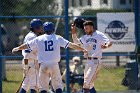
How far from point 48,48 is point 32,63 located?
1.31m

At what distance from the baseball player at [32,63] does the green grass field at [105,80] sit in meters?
2.63

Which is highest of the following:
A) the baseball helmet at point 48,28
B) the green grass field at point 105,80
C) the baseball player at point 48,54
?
the baseball helmet at point 48,28

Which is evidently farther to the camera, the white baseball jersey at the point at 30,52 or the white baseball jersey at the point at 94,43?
the white baseball jersey at the point at 94,43

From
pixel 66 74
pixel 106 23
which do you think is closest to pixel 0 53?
pixel 66 74

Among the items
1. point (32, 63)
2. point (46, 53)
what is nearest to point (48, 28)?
point (46, 53)

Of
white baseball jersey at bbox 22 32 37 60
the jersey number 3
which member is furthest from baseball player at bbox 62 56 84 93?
the jersey number 3

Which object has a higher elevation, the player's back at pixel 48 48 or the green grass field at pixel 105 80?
the player's back at pixel 48 48

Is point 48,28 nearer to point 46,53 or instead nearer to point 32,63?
point 46,53

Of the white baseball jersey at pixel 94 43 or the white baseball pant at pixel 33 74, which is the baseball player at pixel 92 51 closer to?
the white baseball jersey at pixel 94 43

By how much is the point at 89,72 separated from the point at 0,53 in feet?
11.3

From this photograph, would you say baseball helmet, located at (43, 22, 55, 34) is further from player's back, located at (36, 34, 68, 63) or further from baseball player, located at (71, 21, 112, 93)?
baseball player, located at (71, 21, 112, 93)

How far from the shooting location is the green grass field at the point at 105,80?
17.4 meters

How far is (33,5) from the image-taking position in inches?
714

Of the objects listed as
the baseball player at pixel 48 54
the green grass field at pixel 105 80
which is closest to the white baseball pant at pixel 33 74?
the baseball player at pixel 48 54
